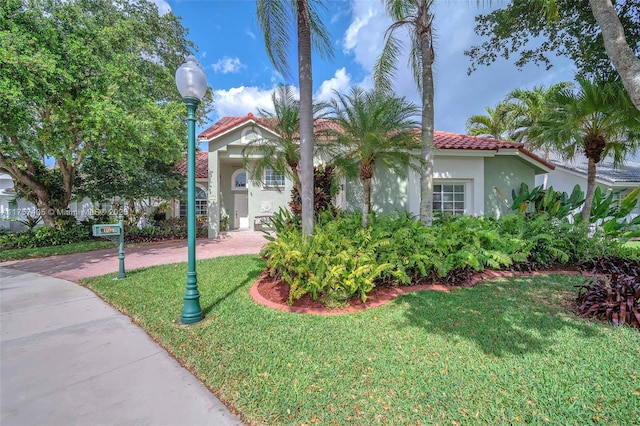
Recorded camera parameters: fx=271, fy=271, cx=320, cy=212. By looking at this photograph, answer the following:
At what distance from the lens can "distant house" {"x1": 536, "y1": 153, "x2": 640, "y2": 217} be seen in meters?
18.0

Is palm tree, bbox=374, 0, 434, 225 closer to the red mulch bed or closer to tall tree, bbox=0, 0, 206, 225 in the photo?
the red mulch bed

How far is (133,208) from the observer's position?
51.4 feet

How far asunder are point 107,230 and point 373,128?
755cm

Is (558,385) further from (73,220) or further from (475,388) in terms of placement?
(73,220)

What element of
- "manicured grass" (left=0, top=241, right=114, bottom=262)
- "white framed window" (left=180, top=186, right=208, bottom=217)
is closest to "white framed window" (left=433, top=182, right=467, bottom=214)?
"manicured grass" (left=0, top=241, right=114, bottom=262)

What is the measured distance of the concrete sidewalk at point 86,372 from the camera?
2.66m

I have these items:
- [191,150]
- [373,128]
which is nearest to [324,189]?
[373,128]

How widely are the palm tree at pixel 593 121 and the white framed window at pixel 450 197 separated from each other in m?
3.64

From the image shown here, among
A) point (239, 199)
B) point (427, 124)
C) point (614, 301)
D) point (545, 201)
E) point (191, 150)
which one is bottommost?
point (614, 301)

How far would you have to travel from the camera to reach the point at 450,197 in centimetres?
1262

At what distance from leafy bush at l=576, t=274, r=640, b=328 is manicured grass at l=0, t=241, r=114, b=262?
1651 centimetres

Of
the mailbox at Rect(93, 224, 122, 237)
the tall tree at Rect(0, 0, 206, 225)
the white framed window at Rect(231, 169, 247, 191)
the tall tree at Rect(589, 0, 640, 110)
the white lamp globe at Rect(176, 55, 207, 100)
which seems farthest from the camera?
the white framed window at Rect(231, 169, 247, 191)

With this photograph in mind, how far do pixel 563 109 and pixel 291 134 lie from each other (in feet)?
29.2

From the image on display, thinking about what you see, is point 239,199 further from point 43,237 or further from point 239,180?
point 43,237
